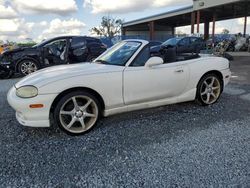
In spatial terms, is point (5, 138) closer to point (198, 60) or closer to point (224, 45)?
point (198, 60)

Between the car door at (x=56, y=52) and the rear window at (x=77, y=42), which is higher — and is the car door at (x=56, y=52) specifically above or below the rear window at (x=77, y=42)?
below

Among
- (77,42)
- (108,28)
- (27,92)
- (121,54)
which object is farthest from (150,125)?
(108,28)

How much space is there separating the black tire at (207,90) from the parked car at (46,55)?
20.1 feet

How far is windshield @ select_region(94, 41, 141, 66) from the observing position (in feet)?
13.5

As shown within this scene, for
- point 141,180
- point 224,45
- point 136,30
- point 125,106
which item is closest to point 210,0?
point 224,45

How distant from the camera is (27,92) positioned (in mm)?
3406

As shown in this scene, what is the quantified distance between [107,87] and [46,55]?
662 centimetres

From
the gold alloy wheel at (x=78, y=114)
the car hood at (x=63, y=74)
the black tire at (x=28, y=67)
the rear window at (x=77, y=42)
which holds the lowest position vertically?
the gold alloy wheel at (x=78, y=114)

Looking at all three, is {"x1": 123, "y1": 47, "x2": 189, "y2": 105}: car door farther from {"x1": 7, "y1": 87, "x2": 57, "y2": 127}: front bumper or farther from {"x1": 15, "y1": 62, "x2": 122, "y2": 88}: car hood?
{"x1": 7, "y1": 87, "x2": 57, "y2": 127}: front bumper

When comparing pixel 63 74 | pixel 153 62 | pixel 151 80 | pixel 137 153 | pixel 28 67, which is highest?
pixel 153 62

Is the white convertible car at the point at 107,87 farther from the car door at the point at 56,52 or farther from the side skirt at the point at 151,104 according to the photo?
the car door at the point at 56,52

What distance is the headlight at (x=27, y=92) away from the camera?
11.1 feet

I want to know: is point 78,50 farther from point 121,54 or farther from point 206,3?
point 206,3

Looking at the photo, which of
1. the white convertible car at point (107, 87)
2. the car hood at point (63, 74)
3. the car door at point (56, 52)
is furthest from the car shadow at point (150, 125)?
the car door at point (56, 52)
